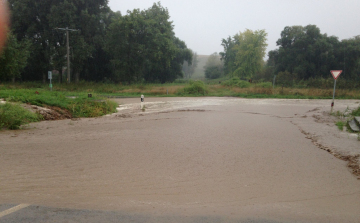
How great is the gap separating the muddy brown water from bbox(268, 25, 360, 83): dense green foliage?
51.2 m

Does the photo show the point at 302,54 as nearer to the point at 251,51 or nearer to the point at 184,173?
the point at 251,51

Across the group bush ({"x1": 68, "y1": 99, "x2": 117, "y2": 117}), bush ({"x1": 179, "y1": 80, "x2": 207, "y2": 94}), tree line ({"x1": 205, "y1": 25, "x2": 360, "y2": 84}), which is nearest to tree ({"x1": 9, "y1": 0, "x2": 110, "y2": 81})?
bush ({"x1": 179, "y1": 80, "x2": 207, "y2": 94})

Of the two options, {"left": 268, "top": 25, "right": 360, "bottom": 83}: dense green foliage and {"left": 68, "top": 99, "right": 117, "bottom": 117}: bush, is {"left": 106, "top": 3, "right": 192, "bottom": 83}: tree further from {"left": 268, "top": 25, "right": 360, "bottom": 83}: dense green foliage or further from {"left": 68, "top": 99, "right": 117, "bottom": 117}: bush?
{"left": 68, "top": 99, "right": 117, "bottom": 117}: bush

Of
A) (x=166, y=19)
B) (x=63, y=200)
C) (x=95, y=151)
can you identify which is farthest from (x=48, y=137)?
(x=166, y=19)

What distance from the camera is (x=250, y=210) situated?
4.43 metres

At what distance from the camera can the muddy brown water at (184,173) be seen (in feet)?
15.0

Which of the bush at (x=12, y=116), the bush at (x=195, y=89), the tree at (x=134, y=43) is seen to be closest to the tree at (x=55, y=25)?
the tree at (x=134, y=43)

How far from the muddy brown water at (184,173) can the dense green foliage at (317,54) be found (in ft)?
168

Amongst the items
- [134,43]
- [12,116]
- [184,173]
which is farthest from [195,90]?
[184,173]

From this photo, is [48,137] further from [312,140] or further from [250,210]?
[312,140]

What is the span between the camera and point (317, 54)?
5975 centimetres

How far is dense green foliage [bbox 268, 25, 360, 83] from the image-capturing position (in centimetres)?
5791

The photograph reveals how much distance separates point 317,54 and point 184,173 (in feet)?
204

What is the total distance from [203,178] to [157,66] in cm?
5710
